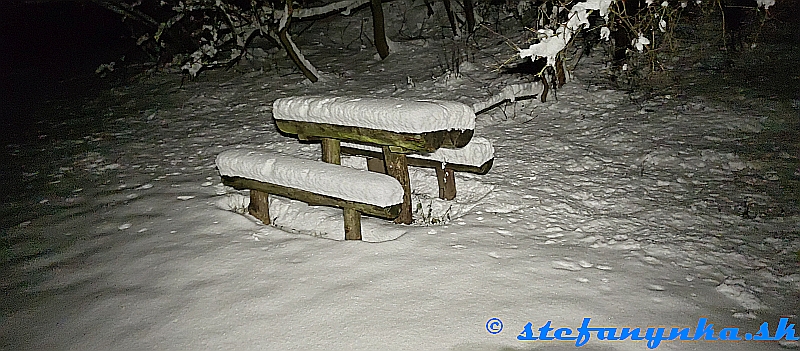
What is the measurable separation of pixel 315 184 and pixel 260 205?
1.06m

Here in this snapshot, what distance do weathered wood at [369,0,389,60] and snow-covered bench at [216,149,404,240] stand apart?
25.2 ft

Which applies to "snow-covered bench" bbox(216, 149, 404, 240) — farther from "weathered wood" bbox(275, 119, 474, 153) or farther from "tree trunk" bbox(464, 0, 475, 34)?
"tree trunk" bbox(464, 0, 475, 34)

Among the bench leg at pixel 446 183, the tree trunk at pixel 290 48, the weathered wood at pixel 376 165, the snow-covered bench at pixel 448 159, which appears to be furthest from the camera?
the tree trunk at pixel 290 48

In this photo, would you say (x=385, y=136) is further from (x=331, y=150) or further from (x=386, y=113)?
(x=331, y=150)

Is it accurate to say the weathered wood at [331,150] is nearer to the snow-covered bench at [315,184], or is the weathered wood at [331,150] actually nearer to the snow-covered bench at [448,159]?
the snow-covered bench at [315,184]

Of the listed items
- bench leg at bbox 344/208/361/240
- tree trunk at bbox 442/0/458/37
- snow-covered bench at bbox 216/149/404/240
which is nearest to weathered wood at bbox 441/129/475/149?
snow-covered bench at bbox 216/149/404/240

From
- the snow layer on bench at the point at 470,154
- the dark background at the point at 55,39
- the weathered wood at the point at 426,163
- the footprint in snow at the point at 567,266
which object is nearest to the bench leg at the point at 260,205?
the weathered wood at the point at 426,163

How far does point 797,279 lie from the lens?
14.2 ft

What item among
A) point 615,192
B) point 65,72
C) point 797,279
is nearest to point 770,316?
point 797,279

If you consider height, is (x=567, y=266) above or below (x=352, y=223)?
below

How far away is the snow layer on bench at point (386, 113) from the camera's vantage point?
4793mm

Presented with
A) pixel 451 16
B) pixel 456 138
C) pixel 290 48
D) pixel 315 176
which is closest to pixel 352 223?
pixel 315 176

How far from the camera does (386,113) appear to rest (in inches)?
192

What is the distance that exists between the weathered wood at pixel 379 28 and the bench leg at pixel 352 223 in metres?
8.25
